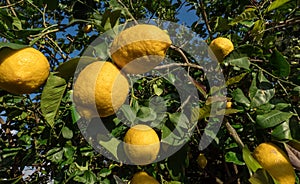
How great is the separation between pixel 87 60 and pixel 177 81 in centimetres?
54

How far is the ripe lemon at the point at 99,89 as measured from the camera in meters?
0.73

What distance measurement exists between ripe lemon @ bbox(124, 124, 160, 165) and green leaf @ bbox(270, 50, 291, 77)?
409 mm

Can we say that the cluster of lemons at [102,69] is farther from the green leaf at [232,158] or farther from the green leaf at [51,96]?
the green leaf at [232,158]

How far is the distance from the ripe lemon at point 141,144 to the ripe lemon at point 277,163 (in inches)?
11.4

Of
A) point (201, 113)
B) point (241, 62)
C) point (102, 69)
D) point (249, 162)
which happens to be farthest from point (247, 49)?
point (102, 69)

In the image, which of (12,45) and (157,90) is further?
(157,90)

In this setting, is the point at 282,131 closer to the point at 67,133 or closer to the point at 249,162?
the point at 249,162

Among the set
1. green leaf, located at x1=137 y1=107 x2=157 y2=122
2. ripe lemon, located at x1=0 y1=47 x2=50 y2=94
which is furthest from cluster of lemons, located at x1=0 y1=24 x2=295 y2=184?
green leaf, located at x1=137 y1=107 x2=157 y2=122

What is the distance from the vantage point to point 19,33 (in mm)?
733

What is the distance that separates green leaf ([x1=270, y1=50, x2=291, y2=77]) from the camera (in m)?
0.90

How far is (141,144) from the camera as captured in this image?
2.72 feet

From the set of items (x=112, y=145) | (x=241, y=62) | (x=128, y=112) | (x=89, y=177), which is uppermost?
(x=241, y=62)

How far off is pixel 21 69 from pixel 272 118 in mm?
647

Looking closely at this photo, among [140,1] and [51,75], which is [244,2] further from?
[51,75]
